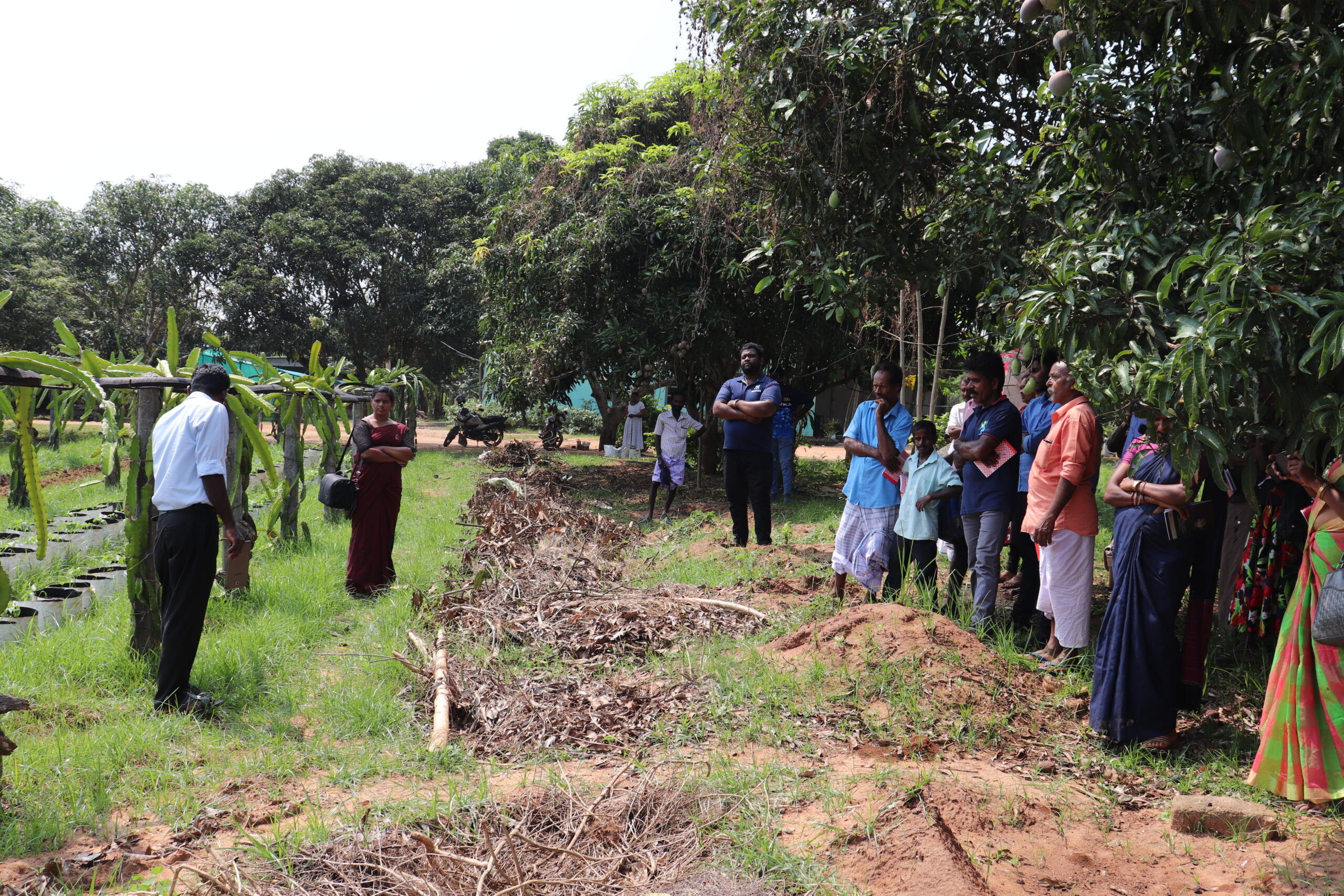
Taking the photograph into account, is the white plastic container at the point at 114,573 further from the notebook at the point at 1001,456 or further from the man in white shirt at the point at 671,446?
the notebook at the point at 1001,456

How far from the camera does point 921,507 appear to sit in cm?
556

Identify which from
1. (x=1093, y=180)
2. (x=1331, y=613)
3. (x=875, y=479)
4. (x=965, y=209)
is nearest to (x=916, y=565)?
(x=875, y=479)

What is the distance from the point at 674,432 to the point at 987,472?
5213mm

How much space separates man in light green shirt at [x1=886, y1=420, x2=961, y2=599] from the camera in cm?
551

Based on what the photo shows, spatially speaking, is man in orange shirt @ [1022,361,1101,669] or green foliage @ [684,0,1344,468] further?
man in orange shirt @ [1022,361,1101,669]

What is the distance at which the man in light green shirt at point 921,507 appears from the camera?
5508 mm

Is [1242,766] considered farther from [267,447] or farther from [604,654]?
[267,447]

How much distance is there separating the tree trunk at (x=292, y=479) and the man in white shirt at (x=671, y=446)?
3.75 m

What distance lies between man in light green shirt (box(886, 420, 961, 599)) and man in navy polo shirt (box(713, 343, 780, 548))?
1751mm

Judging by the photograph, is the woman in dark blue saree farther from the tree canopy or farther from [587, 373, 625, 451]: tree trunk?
[587, 373, 625, 451]: tree trunk

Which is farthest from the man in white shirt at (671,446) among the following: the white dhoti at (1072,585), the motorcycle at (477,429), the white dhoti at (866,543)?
the motorcycle at (477,429)

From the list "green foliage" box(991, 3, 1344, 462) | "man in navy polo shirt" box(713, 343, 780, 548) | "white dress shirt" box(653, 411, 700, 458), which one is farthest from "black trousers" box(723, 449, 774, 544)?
"green foliage" box(991, 3, 1344, 462)

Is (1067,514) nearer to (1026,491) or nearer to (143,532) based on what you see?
(1026,491)

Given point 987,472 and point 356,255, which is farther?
point 356,255
